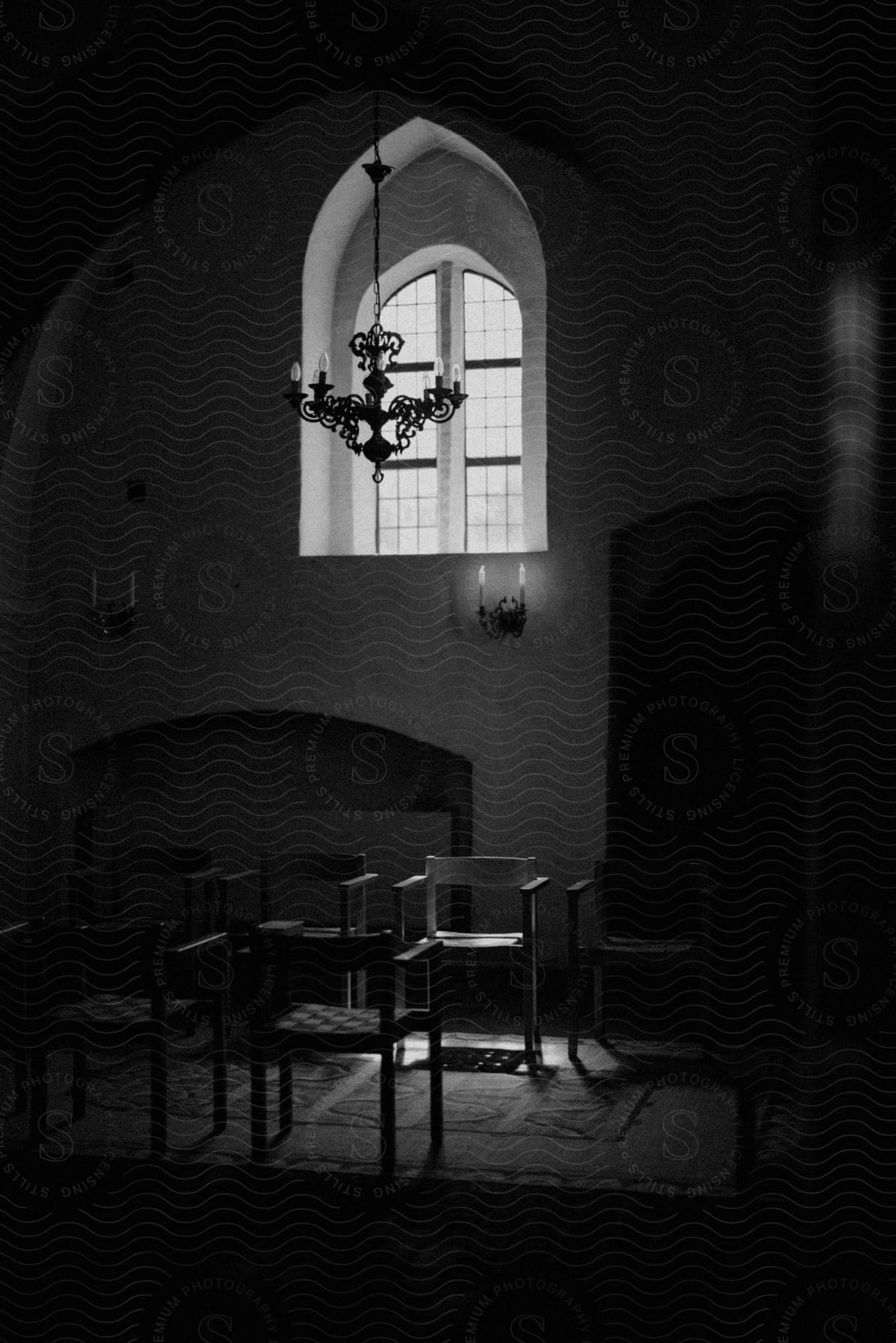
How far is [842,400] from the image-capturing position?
12.3 feet

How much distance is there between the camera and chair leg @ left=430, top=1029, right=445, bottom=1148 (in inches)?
178

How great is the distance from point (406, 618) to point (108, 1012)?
11.3ft

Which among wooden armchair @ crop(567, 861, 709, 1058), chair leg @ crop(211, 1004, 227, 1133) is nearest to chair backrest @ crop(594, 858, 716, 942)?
wooden armchair @ crop(567, 861, 709, 1058)

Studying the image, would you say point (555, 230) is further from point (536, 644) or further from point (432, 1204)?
point (432, 1204)

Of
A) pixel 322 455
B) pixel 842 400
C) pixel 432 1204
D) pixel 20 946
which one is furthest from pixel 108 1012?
pixel 322 455

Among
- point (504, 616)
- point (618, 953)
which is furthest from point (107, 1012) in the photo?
point (504, 616)

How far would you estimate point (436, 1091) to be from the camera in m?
4.56

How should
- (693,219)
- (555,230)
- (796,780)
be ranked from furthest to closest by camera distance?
1. (555,230)
2. (693,219)
3. (796,780)

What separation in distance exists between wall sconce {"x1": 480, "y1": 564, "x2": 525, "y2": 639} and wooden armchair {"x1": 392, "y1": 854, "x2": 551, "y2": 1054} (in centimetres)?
143

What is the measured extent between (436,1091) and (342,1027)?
495 mm

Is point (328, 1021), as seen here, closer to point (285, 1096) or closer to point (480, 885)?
point (285, 1096)

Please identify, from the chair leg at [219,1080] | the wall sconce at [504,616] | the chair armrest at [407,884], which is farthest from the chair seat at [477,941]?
the wall sconce at [504,616]

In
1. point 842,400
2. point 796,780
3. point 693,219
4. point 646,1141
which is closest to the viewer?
point 842,400

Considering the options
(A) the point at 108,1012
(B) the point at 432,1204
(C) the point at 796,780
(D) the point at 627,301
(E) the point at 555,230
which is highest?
(E) the point at 555,230
